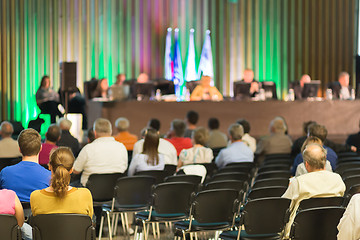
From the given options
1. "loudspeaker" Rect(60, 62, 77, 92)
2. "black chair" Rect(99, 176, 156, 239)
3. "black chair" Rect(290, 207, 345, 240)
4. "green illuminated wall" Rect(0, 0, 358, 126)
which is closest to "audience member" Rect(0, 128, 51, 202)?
"black chair" Rect(99, 176, 156, 239)

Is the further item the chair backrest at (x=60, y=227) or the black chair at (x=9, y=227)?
the chair backrest at (x=60, y=227)

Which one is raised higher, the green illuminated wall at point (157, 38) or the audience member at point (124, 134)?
the green illuminated wall at point (157, 38)

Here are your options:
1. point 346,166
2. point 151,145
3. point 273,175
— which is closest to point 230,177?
point 273,175

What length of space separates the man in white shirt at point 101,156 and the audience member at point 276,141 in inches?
121

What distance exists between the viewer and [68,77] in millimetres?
12711

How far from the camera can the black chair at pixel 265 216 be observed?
5.06 m

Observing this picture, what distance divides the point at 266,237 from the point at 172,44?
12.7m

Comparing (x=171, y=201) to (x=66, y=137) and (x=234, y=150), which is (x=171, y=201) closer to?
(x=234, y=150)

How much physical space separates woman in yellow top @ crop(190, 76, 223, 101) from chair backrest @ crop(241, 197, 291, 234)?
8594 millimetres

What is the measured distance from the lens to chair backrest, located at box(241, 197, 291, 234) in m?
5.06

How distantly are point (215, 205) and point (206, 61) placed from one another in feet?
39.1

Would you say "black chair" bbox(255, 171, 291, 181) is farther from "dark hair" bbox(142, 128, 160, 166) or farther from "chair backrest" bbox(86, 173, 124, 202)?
"chair backrest" bbox(86, 173, 124, 202)

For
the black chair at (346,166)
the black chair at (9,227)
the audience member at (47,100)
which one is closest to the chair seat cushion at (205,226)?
the black chair at (9,227)

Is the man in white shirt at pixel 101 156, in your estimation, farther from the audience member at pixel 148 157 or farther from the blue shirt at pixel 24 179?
the blue shirt at pixel 24 179
